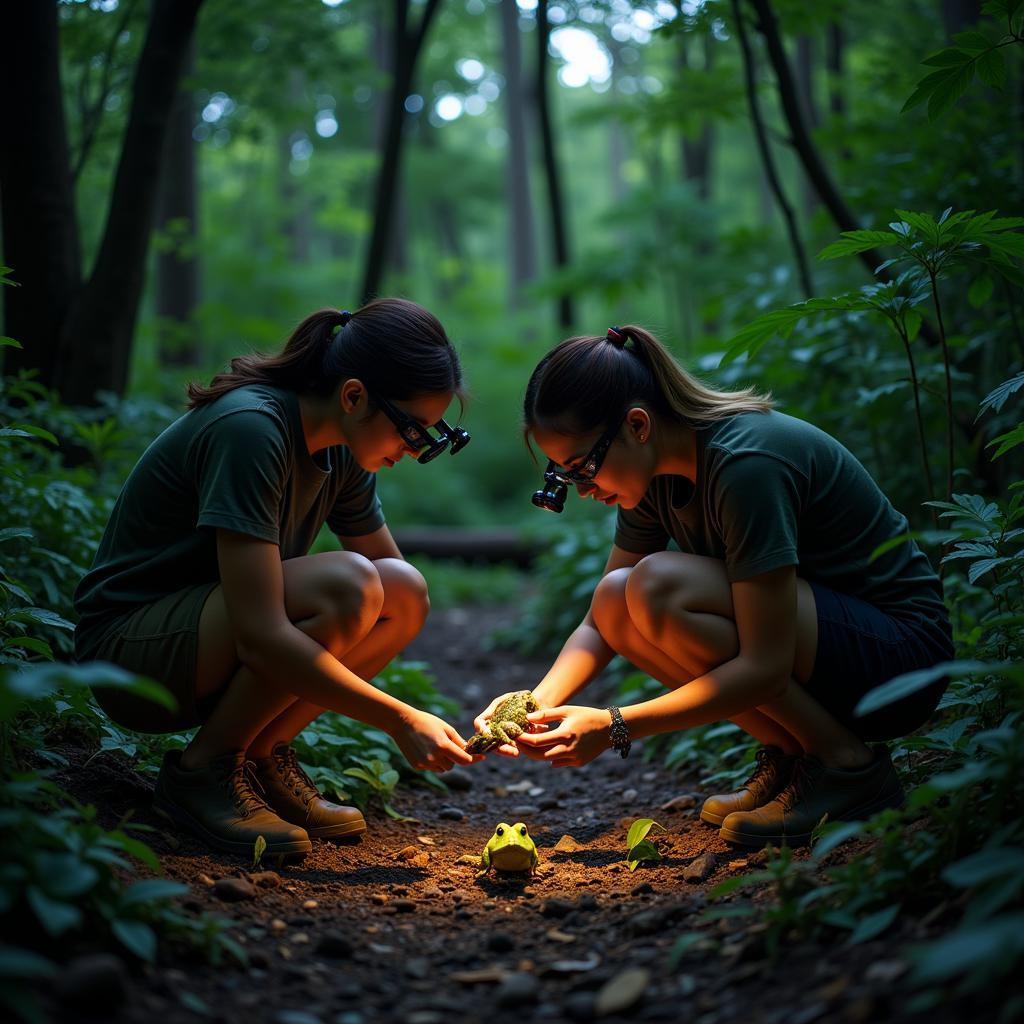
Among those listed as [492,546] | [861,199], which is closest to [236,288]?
[492,546]

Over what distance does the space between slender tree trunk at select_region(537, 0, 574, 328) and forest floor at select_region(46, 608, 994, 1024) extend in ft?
24.3

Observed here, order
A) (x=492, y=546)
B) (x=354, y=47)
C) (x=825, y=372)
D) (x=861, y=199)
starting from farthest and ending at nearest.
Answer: (x=354, y=47)
(x=492, y=546)
(x=861, y=199)
(x=825, y=372)

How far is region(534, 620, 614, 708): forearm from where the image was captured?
278cm

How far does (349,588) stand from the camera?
8.37 feet

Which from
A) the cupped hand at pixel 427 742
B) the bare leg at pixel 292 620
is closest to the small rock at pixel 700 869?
the cupped hand at pixel 427 742

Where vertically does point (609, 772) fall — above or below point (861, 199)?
below

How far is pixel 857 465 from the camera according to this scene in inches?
104

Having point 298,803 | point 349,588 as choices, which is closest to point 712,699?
point 349,588

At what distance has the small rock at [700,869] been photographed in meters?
2.39

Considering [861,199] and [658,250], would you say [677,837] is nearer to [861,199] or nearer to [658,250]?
[861,199]

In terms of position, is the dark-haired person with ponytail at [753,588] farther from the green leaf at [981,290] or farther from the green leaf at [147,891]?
the green leaf at [147,891]

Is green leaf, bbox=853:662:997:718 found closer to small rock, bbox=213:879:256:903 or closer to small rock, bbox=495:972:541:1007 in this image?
small rock, bbox=495:972:541:1007

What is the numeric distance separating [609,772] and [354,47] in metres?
19.3

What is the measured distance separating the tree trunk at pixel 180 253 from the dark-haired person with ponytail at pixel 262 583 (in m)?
5.77
